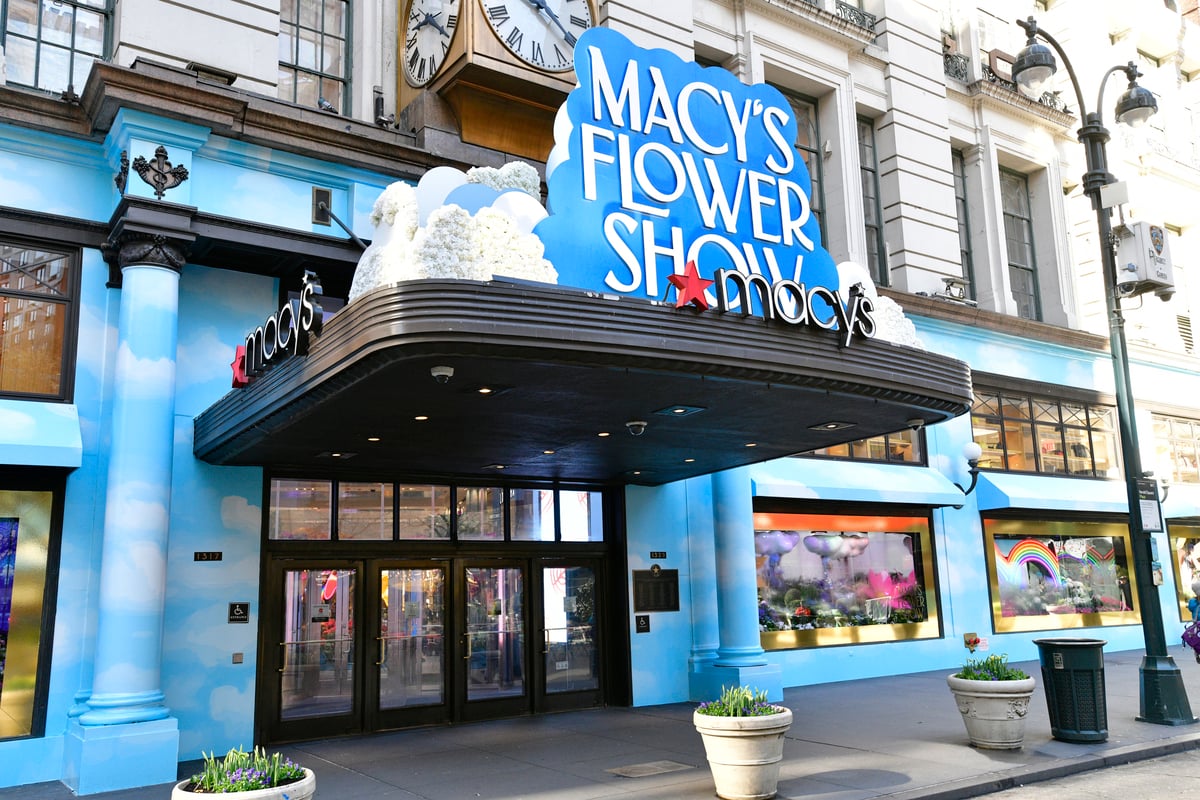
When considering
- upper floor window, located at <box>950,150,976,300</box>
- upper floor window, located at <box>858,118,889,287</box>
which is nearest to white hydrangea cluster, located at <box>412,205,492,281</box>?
upper floor window, located at <box>858,118,889,287</box>

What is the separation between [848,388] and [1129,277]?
8449 millimetres

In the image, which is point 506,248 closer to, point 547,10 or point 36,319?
point 36,319

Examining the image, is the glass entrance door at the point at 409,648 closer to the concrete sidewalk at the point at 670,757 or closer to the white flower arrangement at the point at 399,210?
the concrete sidewalk at the point at 670,757

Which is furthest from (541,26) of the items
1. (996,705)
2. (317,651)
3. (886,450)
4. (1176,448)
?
(1176,448)

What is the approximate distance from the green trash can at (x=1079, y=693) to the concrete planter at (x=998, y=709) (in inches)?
25.7

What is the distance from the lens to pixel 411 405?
32.0 feet

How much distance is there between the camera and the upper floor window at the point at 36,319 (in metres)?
11.6

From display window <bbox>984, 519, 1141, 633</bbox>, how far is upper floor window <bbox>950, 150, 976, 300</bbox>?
558cm

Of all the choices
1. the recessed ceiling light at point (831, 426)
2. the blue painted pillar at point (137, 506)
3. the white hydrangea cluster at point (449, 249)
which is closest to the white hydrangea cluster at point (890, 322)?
the recessed ceiling light at point (831, 426)

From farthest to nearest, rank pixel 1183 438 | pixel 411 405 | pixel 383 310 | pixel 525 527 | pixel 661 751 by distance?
pixel 1183 438, pixel 525 527, pixel 661 751, pixel 411 405, pixel 383 310

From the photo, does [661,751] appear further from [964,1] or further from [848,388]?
[964,1]

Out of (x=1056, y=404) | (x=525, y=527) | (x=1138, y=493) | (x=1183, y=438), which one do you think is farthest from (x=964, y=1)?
(x=525, y=527)

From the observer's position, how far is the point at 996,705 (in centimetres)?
1105

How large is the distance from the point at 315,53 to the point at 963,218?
50.4ft
